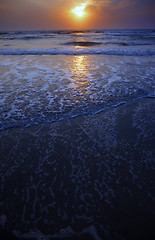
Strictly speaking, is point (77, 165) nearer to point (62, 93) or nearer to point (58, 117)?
point (58, 117)

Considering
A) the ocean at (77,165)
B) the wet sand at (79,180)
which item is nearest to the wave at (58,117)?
the ocean at (77,165)

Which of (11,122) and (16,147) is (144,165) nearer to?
(16,147)

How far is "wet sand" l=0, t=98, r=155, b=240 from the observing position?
1.44 m

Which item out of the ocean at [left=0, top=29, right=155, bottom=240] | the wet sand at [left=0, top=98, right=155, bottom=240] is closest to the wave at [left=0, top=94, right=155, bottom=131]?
the ocean at [left=0, top=29, right=155, bottom=240]

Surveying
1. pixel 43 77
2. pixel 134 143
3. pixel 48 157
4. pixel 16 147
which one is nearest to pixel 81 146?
pixel 48 157

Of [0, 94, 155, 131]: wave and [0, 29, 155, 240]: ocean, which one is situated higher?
A: [0, 94, 155, 131]: wave

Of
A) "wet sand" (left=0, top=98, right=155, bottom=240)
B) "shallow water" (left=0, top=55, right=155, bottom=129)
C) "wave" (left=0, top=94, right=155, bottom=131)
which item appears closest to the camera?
"wet sand" (left=0, top=98, right=155, bottom=240)

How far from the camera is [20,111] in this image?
347cm

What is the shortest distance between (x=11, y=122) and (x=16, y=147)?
33.2 inches

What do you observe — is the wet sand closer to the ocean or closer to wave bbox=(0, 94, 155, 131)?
the ocean

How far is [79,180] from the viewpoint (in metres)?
1.90

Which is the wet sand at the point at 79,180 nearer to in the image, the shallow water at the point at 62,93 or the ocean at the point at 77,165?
the ocean at the point at 77,165

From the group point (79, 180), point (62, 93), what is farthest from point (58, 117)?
point (79, 180)

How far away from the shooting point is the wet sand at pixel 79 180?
144 centimetres
